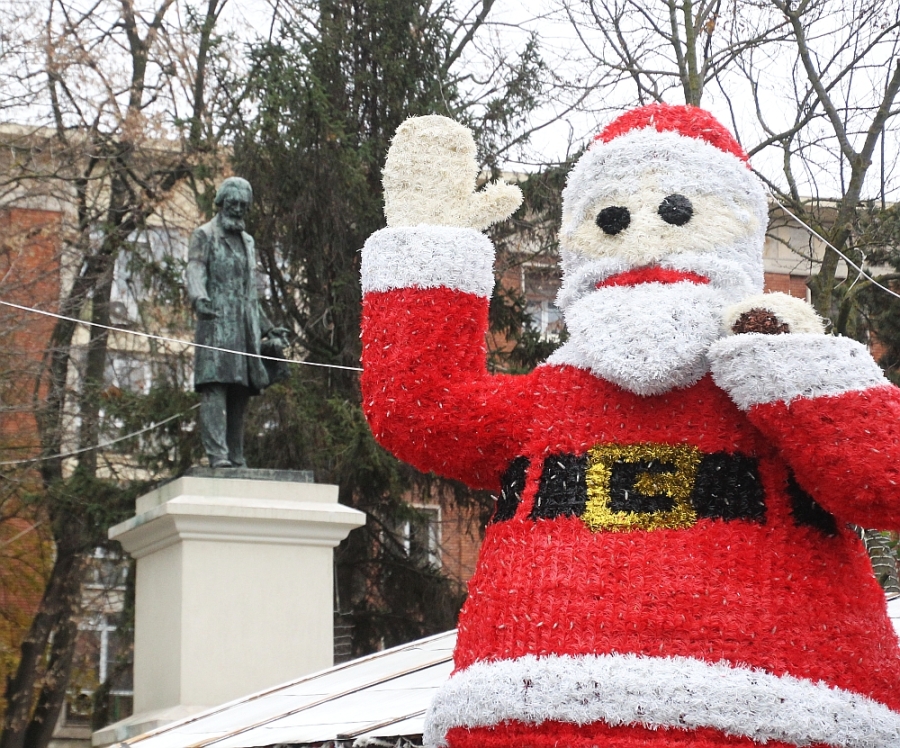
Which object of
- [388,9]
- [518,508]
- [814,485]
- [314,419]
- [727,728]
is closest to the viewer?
[727,728]

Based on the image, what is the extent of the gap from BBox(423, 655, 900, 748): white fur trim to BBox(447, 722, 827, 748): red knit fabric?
0.01 meters

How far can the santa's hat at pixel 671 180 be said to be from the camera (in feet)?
10.5

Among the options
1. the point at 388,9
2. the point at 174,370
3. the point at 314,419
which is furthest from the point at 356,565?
the point at 388,9

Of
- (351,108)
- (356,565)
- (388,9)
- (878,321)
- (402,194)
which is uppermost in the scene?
(388,9)

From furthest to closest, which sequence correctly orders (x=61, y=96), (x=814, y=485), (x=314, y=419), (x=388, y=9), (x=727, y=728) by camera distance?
1. (x=61, y=96)
2. (x=388, y=9)
3. (x=314, y=419)
4. (x=814, y=485)
5. (x=727, y=728)

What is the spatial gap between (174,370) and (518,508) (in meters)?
10.6

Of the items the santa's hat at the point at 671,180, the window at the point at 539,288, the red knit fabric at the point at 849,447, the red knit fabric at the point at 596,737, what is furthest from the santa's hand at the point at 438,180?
the window at the point at 539,288

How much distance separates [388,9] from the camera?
1312cm

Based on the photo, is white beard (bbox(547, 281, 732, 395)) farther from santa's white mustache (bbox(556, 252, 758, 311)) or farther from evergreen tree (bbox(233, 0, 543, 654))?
evergreen tree (bbox(233, 0, 543, 654))

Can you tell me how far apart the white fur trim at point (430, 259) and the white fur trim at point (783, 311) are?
585mm

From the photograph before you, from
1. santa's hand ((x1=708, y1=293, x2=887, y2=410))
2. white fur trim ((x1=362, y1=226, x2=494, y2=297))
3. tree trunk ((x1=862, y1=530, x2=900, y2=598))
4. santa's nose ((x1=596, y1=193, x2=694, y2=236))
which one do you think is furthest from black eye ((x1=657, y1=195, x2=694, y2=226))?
tree trunk ((x1=862, y1=530, x2=900, y2=598))

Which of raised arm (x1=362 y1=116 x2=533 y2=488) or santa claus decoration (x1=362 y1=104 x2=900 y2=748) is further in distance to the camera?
raised arm (x1=362 y1=116 x2=533 y2=488)

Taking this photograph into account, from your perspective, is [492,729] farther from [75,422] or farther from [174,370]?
[75,422]

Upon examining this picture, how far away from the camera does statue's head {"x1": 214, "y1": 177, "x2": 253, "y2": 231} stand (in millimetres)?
7762
